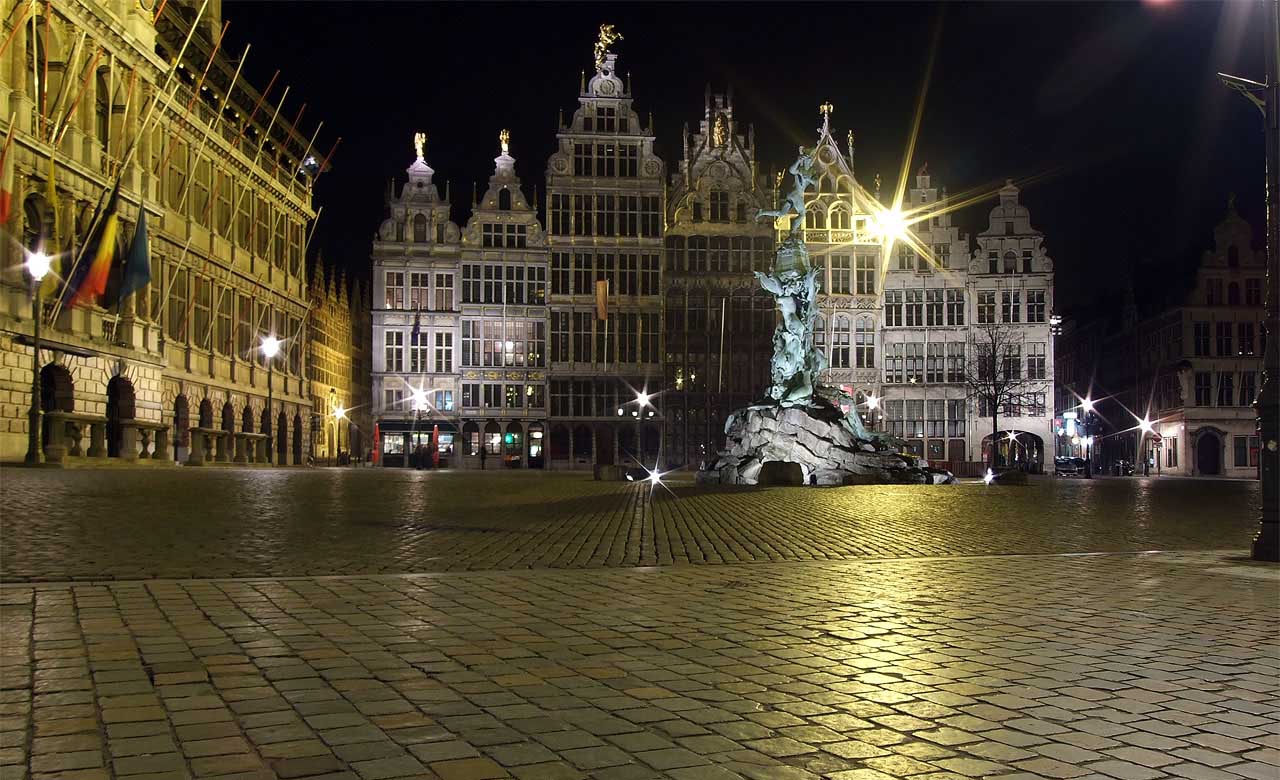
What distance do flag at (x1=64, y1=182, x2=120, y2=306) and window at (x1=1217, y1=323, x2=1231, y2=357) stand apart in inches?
2347

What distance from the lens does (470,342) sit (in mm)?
63344

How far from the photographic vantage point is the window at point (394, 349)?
62812 mm

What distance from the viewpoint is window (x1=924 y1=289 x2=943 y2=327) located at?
66.4 m

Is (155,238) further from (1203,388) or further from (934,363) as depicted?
(1203,388)

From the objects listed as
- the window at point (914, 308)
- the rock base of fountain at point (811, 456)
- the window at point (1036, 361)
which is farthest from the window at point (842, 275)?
the rock base of fountain at point (811, 456)

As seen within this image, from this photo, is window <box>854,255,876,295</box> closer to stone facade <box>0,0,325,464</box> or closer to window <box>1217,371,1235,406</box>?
window <box>1217,371,1235,406</box>

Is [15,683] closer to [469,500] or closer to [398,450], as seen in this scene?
[469,500]

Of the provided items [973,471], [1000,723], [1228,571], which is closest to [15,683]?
[1000,723]

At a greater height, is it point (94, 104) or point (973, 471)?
point (94, 104)

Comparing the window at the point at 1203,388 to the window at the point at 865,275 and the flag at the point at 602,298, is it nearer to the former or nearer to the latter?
the window at the point at 865,275

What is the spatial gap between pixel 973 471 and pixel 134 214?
34.6 meters

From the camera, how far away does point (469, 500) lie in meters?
21.0

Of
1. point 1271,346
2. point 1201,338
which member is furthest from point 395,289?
point 1271,346

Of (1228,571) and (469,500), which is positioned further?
(469,500)
